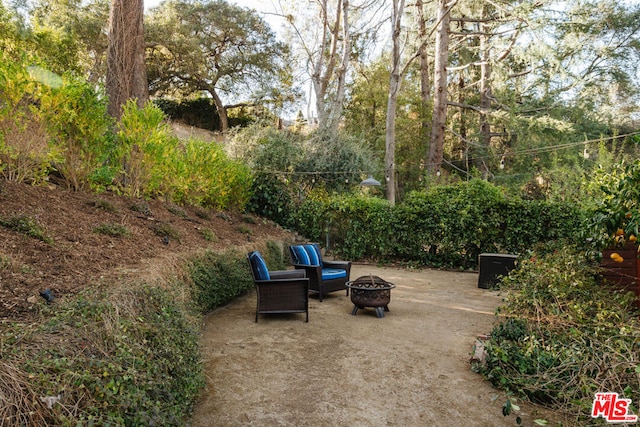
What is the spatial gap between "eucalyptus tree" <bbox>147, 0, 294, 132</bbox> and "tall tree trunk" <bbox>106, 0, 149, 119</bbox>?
1244 centimetres

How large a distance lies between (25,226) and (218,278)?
2374mm

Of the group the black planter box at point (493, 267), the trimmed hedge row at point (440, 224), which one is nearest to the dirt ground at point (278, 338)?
the black planter box at point (493, 267)

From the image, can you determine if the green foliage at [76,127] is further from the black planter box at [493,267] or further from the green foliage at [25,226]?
the black planter box at [493,267]

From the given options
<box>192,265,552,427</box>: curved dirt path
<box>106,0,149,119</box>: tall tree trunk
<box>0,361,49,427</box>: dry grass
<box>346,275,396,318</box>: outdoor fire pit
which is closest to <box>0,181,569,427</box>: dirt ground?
<box>192,265,552,427</box>: curved dirt path

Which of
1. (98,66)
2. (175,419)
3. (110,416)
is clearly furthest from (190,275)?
(98,66)

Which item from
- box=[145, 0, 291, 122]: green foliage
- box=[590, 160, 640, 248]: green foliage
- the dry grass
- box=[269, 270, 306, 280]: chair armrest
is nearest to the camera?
the dry grass

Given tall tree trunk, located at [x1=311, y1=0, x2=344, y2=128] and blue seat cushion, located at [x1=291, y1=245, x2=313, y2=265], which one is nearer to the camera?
blue seat cushion, located at [x1=291, y1=245, x2=313, y2=265]

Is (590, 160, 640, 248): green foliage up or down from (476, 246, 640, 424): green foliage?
up

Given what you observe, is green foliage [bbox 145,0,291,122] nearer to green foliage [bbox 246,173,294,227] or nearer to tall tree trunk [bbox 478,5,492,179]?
tall tree trunk [bbox 478,5,492,179]

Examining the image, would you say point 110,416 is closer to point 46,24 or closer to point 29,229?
point 29,229

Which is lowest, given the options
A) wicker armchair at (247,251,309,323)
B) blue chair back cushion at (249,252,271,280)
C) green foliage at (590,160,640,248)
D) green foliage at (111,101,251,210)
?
wicker armchair at (247,251,309,323)

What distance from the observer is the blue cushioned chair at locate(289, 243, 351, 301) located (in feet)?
20.6

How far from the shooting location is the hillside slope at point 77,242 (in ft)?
8.88

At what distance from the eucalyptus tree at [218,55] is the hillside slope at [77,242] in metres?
16.2
